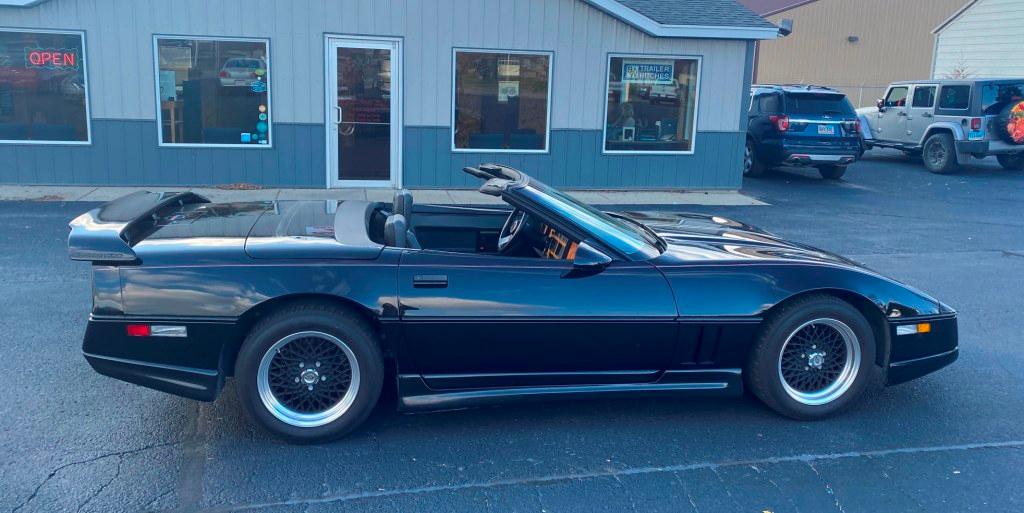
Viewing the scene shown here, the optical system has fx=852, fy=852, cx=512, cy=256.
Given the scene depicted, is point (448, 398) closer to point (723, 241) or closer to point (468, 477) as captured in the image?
point (468, 477)

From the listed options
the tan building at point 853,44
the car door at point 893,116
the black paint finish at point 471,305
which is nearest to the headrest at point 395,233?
the black paint finish at point 471,305

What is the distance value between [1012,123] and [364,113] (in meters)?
12.4

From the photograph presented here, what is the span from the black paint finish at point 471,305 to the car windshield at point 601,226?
0.05 meters

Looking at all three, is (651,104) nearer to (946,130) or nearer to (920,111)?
(946,130)

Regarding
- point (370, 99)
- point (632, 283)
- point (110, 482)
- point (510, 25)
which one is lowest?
point (110, 482)

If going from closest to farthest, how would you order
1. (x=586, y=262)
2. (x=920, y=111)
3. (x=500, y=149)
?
(x=586, y=262), (x=500, y=149), (x=920, y=111)

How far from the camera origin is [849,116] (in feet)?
49.0

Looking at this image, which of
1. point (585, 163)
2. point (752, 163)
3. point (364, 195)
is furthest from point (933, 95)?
point (364, 195)

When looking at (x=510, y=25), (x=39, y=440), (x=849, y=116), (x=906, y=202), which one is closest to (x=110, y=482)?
(x=39, y=440)

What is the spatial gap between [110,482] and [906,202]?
41.8 feet

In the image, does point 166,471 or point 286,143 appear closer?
point 166,471

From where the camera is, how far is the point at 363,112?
12438 mm

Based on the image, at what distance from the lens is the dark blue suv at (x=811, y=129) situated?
14930 mm

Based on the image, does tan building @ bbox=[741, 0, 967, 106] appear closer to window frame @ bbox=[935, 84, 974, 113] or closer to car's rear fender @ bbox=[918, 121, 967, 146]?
car's rear fender @ bbox=[918, 121, 967, 146]
